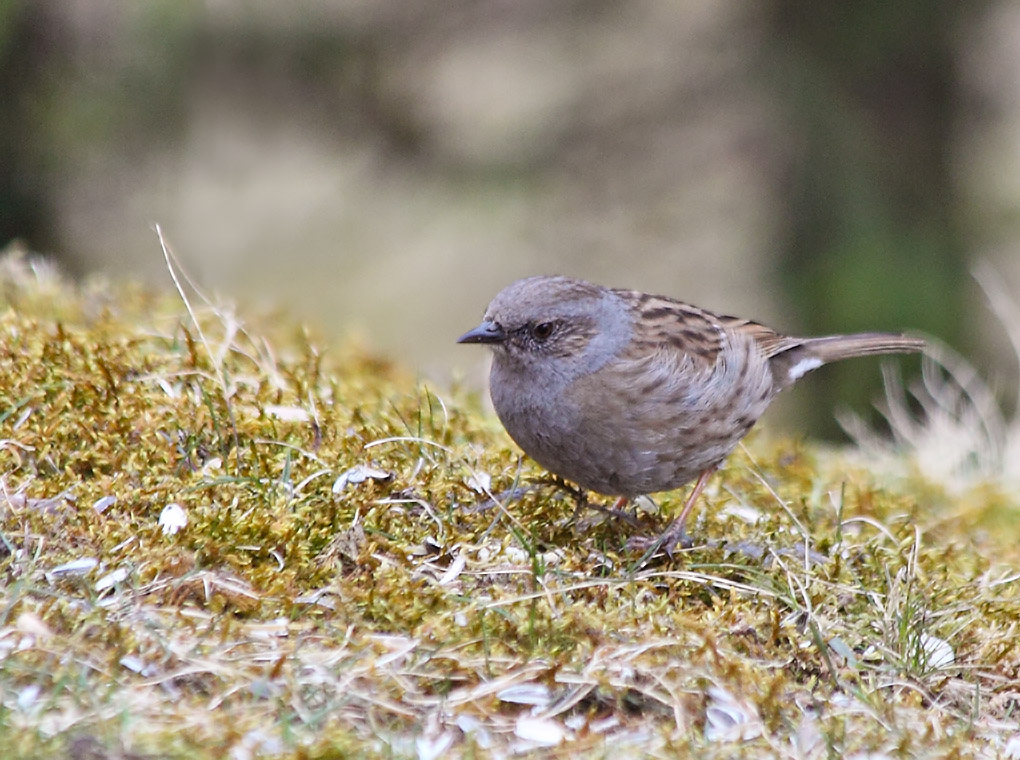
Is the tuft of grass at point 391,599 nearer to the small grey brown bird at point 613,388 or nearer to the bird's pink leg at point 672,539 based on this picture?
the bird's pink leg at point 672,539

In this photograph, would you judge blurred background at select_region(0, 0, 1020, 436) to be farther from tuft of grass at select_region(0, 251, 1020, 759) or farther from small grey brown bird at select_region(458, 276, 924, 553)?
small grey brown bird at select_region(458, 276, 924, 553)

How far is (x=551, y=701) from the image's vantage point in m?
3.30

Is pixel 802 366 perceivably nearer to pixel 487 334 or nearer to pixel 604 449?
pixel 604 449

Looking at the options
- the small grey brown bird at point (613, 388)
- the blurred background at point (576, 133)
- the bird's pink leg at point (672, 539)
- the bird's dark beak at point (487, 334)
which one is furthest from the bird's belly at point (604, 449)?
the blurred background at point (576, 133)

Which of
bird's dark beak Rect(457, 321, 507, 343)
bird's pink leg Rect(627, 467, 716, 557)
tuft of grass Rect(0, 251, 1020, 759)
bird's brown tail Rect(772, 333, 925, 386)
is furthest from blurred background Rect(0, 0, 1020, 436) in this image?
bird's pink leg Rect(627, 467, 716, 557)

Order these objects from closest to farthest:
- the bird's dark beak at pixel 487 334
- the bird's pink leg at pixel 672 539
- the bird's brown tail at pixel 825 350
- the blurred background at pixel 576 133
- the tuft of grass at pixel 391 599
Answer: the tuft of grass at pixel 391 599 → the bird's pink leg at pixel 672 539 → the bird's dark beak at pixel 487 334 → the bird's brown tail at pixel 825 350 → the blurred background at pixel 576 133

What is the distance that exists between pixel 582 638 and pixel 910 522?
2361mm

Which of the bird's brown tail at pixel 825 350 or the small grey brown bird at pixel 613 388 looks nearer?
the small grey brown bird at pixel 613 388

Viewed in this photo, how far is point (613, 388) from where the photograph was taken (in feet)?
14.5

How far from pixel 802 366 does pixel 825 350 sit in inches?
6.0

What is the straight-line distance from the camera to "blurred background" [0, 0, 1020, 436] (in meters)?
8.12

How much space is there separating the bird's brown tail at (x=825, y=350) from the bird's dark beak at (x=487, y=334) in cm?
159

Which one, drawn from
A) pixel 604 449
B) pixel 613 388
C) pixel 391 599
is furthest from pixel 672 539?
pixel 391 599

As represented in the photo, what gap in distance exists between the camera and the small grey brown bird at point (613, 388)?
4297mm
